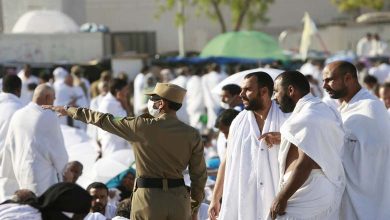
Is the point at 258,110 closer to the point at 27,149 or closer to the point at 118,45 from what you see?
the point at 27,149

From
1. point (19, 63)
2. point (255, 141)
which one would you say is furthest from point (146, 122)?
point (19, 63)

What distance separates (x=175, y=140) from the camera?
7.57 m

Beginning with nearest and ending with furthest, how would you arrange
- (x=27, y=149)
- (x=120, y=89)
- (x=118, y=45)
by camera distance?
1. (x=27, y=149)
2. (x=120, y=89)
3. (x=118, y=45)

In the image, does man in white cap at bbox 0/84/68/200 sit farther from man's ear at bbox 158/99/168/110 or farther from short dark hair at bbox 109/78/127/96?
short dark hair at bbox 109/78/127/96

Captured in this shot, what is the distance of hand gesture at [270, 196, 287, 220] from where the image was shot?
7184mm

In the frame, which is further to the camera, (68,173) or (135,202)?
(68,173)

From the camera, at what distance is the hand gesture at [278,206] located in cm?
718

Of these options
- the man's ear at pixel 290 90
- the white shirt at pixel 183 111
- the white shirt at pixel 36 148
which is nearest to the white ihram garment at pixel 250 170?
the man's ear at pixel 290 90

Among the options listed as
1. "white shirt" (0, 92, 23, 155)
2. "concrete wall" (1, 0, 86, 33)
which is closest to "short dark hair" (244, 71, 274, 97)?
"white shirt" (0, 92, 23, 155)

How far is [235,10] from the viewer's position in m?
44.0

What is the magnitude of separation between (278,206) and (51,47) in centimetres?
2165

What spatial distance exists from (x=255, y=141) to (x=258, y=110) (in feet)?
0.79

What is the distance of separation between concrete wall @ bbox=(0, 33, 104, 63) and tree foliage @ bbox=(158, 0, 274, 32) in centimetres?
1427

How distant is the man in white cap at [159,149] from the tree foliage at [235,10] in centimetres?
3582
